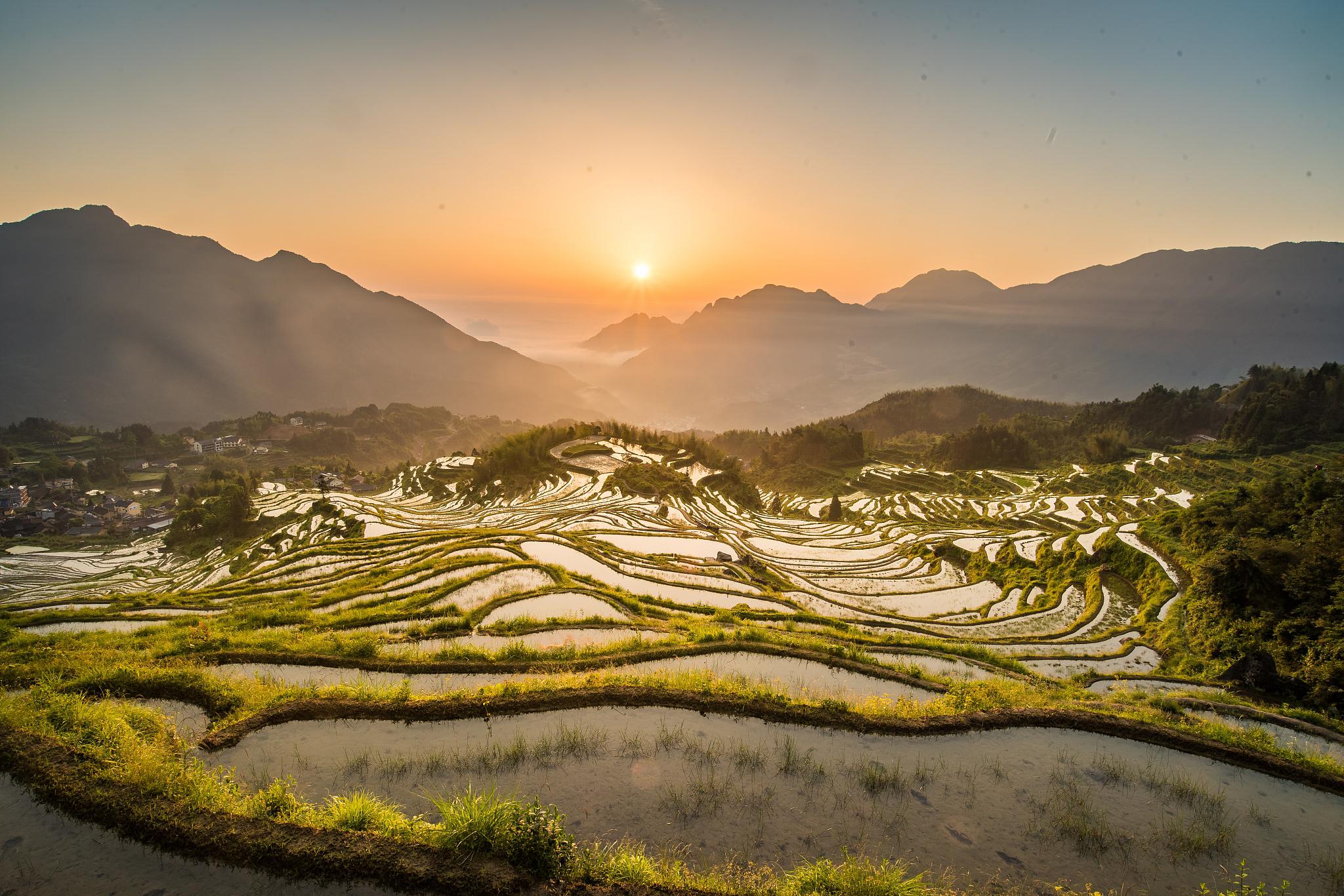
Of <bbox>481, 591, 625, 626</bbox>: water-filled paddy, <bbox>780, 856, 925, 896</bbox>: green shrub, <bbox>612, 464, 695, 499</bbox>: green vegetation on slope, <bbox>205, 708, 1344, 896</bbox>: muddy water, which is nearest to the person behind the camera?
<bbox>780, 856, 925, 896</bbox>: green shrub

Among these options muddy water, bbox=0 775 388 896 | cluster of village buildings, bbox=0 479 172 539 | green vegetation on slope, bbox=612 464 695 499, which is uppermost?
green vegetation on slope, bbox=612 464 695 499

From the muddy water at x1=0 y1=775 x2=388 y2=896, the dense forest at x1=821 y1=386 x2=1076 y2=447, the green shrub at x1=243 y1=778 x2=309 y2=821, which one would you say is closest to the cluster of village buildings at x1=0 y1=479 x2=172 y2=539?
the muddy water at x1=0 y1=775 x2=388 y2=896

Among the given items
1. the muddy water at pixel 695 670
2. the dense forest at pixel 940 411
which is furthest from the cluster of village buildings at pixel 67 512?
the dense forest at pixel 940 411

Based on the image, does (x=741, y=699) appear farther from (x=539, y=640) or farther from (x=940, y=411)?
(x=940, y=411)

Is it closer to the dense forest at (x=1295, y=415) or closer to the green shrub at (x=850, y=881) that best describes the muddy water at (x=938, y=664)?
the green shrub at (x=850, y=881)

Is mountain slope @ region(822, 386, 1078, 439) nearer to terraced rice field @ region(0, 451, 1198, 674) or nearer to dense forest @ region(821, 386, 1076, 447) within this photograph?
dense forest @ region(821, 386, 1076, 447)

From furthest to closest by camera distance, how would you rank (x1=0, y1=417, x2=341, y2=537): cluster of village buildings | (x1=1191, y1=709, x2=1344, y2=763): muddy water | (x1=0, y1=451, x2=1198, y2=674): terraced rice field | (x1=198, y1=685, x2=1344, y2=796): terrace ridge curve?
(x1=0, y1=417, x2=341, y2=537): cluster of village buildings
(x1=0, y1=451, x2=1198, y2=674): terraced rice field
(x1=1191, y1=709, x2=1344, y2=763): muddy water
(x1=198, y1=685, x2=1344, y2=796): terrace ridge curve

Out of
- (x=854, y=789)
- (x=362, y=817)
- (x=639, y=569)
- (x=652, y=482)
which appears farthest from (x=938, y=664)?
(x=652, y=482)
